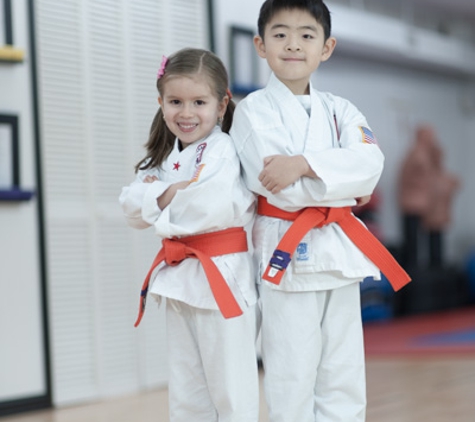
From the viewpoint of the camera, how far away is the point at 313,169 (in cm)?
187

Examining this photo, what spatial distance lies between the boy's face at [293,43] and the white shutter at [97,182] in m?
1.93

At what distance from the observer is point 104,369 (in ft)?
12.6

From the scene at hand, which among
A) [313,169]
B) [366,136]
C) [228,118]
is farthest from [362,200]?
[228,118]

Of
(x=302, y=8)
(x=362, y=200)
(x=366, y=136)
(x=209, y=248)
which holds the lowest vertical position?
(x=209, y=248)

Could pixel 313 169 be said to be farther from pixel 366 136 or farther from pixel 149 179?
pixel 149 179

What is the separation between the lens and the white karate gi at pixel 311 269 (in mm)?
1926

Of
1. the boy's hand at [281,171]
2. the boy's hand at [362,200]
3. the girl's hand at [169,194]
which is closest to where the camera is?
the boy's hand at [281,171]

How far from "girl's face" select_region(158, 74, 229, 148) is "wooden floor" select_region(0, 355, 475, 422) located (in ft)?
4.82

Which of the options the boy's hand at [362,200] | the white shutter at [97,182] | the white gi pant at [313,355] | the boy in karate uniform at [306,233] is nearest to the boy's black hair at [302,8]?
the boy in karate uniform at [306,233]

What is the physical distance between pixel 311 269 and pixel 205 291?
0.25 metres

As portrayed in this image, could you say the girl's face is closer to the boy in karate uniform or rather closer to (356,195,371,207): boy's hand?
the boy in karate uniform

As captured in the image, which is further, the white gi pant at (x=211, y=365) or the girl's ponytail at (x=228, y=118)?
the girl's ponytail at (x=228, y=118)

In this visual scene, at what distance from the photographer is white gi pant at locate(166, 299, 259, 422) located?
77.1 inches

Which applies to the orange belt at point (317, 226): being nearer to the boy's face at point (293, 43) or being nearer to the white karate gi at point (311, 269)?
the white karate gi at point (311, 269)
